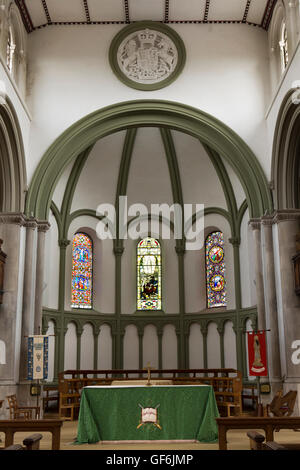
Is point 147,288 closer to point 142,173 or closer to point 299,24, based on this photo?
point 142,173

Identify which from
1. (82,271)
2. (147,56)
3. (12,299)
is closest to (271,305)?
(12,299)

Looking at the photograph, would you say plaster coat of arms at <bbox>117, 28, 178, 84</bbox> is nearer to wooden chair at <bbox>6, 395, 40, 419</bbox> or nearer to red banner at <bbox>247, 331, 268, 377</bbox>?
red banner at <bbox>247, 331, 268, 377</bbox>

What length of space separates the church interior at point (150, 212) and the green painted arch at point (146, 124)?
4cm

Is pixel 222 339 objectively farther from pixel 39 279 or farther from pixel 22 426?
pixel 22 426

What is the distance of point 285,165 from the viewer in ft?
46.9

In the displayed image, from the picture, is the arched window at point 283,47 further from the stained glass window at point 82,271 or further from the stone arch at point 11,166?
the stained glass window at point 82,271

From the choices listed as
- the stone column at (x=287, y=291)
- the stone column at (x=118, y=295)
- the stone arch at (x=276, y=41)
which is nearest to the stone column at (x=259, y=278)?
the stone column at (x=287, y=291)

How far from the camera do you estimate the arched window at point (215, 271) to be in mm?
19078

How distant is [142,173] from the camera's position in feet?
66.4

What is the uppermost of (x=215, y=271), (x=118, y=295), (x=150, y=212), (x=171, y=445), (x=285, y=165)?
(x=150, y=212)

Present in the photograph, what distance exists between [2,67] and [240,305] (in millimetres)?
10553

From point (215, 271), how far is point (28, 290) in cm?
772

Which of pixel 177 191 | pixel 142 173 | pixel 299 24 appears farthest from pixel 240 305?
pixel 299 24
